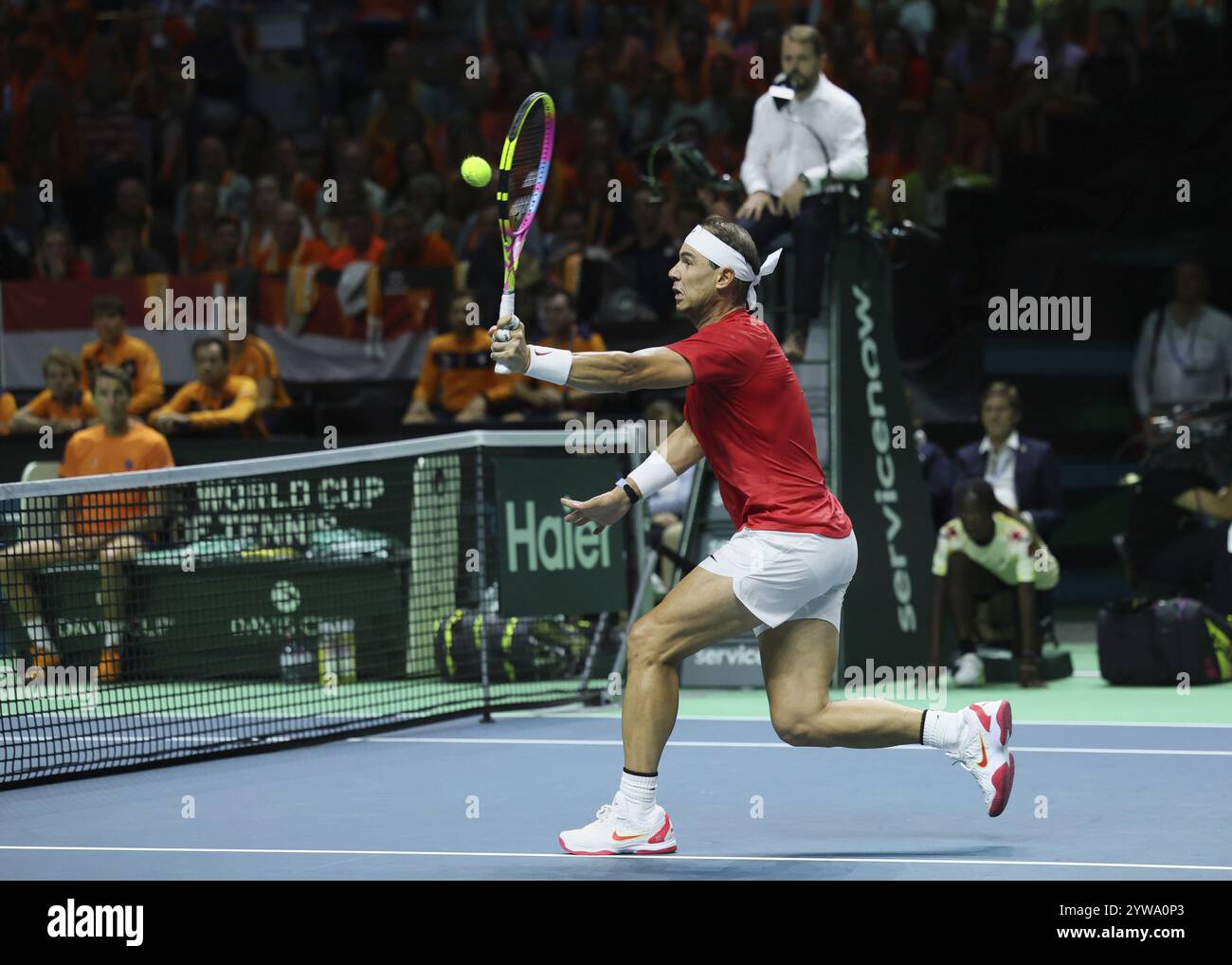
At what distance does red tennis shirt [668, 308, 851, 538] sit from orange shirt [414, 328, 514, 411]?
22.5ft

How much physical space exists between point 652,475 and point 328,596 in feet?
17.4

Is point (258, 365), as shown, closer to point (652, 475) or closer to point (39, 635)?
point (39, 635)

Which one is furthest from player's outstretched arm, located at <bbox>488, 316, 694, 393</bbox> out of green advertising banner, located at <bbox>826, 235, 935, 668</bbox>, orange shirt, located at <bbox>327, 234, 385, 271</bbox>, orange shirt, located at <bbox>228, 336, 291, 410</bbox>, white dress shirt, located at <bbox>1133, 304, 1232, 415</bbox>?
orange shirt, located at <bbox>327, 234, 385, 271</bbox>

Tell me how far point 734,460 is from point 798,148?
502cm

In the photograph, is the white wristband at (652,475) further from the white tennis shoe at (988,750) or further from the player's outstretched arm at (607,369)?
the white tennis shoe at (988,750)

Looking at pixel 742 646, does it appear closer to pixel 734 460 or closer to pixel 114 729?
pixel 114 729

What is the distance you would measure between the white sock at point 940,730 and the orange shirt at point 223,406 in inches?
284

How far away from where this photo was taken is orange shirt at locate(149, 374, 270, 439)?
41.5 feet

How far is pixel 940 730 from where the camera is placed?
636 centimetres

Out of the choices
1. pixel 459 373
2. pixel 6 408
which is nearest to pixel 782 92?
pixel 459 373

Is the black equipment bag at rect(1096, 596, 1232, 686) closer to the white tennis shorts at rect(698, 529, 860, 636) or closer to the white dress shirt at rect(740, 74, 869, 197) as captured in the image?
the white dress shirt at rect(740, 74, 869, 197)

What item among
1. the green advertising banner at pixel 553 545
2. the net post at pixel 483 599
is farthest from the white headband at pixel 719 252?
the net post at pixel 483 599

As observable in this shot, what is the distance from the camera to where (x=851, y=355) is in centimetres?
1121

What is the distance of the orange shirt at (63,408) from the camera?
1320 cm
